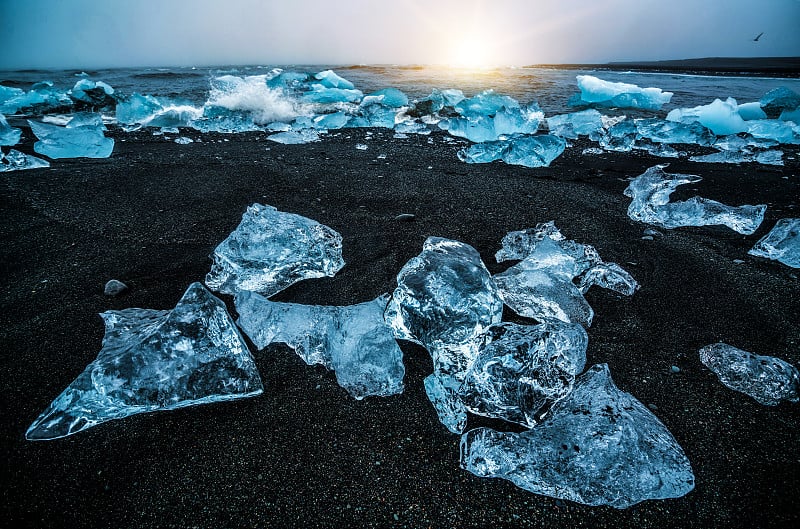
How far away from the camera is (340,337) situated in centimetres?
142

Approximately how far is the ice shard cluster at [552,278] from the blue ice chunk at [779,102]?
9376 mm

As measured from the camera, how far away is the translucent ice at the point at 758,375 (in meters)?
1.25

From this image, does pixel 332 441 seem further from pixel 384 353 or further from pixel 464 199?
pixel 464 199

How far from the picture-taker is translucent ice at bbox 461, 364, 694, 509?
98 centimetres

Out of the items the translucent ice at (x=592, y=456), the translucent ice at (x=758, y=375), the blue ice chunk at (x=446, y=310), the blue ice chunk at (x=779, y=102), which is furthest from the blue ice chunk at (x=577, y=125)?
the blue ice chunk at (x=779, y=102)

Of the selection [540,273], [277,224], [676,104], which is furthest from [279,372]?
[676,104]

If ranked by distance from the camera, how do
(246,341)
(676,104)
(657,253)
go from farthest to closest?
(676,104), (657,253), (246,341)

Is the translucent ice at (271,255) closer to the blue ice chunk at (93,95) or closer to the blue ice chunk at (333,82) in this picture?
the blue ice chunk at (93,95)

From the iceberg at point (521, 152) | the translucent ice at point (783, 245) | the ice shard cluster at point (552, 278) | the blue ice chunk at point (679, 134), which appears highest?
the blue ice chunk at point (679, 134)

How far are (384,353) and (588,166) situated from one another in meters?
3.49

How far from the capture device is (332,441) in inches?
44.4

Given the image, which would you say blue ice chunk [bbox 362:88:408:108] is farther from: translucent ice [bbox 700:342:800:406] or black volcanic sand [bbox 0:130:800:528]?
translucent ice [bbox 700:342:800:406]

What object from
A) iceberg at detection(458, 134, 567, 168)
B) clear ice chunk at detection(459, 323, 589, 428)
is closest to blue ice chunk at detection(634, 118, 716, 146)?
iceberg at detection(458, 134, 567, 168)

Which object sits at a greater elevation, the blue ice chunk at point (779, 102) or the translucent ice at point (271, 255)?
the blue ice chunk at point (779, 102)
